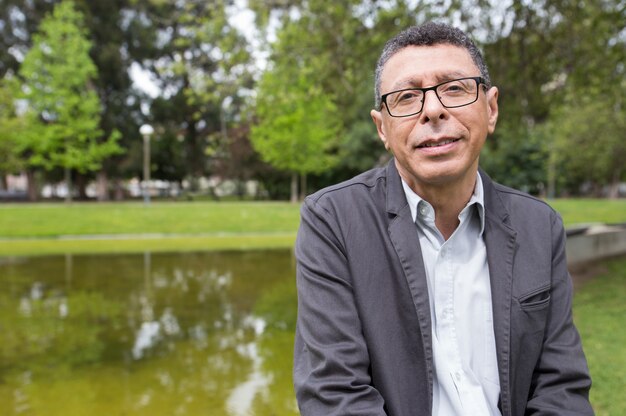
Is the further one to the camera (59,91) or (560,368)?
(59,91)

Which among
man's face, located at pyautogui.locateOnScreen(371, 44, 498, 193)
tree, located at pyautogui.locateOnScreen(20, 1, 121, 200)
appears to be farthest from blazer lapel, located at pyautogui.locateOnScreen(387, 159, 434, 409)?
tree, located at pyautogui.locateOnScreen(20, 1, 121, 200)

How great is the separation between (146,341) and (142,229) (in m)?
13.2

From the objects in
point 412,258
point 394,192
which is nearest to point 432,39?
point 394,192

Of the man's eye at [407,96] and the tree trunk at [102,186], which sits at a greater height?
the man's eye at [407,96]

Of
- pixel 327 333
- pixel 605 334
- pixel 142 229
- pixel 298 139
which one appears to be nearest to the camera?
pixel 327 333

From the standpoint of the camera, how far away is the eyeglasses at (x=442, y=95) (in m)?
1.75

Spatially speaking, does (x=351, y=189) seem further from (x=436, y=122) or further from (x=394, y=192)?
(x=436, y=122)

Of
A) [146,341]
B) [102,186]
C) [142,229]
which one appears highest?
[146,341]

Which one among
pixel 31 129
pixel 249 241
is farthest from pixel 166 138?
pixel 249 241

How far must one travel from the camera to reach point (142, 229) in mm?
18375

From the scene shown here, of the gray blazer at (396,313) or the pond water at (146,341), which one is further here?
the pond water at (146,341)

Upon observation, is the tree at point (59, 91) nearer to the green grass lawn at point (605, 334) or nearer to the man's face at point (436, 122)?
the green grass lawn at point (605, 334)

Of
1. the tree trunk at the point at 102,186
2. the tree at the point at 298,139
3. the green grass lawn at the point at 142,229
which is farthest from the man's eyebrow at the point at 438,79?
the tree trunk at the point at 102,186

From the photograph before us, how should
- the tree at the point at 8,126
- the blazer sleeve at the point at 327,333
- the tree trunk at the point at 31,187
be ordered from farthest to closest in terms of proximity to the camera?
the tree trunk at the point at 31,187
the tree at the point at 8,126
the blazer sleeve at the point at 327,333
